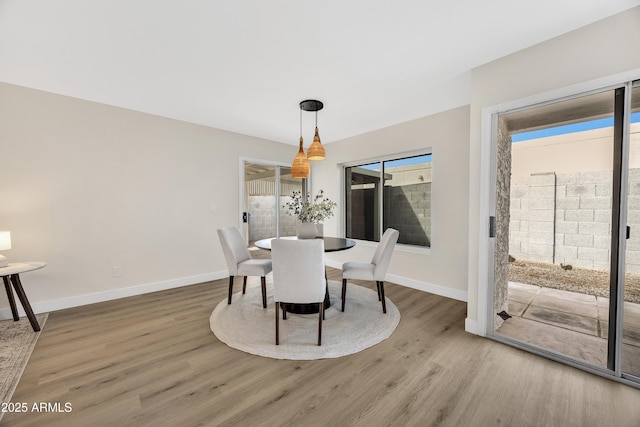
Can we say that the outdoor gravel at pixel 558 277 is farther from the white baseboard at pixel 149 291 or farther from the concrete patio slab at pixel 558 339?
the white baseboard at pixel 149 291

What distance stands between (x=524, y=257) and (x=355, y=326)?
267cm

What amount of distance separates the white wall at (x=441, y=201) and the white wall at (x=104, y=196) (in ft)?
9.51

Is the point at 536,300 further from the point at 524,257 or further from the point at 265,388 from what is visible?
the point at 265,388

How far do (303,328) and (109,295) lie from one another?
2.62 meters

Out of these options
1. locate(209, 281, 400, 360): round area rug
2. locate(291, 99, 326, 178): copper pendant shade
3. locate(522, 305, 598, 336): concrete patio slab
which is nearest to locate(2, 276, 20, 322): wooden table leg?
locate(209, 281, 400, 360): round area rug

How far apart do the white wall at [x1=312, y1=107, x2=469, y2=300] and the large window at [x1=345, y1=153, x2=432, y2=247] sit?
225 millimetres

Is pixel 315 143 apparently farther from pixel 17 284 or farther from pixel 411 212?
pixel 17 284

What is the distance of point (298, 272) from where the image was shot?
2.14m

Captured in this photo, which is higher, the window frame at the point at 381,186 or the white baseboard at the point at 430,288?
the window frame at the point at 381,186

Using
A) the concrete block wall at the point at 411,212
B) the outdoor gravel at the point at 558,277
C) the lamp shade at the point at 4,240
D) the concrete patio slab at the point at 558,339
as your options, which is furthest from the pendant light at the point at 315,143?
the lamp shade at the point at 4,240

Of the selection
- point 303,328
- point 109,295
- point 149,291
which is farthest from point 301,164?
point 109,295

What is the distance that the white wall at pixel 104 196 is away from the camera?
274 centimetres

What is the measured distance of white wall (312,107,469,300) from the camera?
3236 millimetres

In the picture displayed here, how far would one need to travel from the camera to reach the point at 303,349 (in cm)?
208
